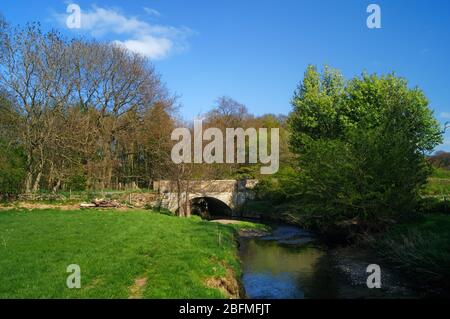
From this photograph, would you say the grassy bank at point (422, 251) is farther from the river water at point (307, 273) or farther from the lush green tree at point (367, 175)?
the lush green tree at point (367, 175)

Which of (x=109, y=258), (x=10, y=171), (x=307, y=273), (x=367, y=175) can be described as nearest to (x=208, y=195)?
(x=10, y=171)

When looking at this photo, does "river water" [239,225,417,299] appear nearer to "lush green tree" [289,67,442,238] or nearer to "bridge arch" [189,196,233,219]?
"lush green tree" [289,67,442,238]

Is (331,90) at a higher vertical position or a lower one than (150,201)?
higher

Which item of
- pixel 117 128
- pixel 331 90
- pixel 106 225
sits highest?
pixel 331 90

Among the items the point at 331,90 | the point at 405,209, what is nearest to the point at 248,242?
the point at 405,209

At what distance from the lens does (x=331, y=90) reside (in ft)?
162

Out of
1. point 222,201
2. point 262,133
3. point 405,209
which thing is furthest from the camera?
point 262,133

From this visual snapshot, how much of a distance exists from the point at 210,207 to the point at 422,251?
4436cm

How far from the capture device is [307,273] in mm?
22641

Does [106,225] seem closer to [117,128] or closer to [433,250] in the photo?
[433,250]

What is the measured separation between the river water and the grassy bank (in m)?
0.87

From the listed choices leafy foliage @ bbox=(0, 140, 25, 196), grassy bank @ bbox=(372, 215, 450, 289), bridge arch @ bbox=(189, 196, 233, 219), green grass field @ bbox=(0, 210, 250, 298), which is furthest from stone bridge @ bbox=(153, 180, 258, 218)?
grassy bank @ bbox=(372, 215, 450, 289)
